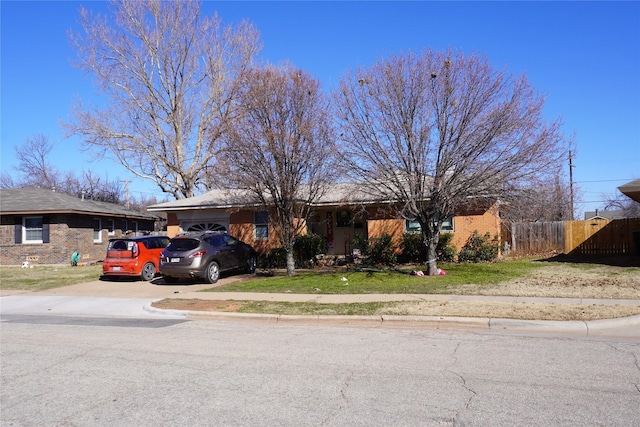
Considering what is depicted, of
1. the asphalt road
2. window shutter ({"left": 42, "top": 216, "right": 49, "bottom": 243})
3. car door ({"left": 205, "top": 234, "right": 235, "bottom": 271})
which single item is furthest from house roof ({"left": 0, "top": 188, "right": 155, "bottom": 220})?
the asphalt road

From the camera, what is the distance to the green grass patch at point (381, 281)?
13.7 m

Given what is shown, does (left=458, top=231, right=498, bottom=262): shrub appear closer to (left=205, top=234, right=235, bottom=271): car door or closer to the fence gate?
the fence gate

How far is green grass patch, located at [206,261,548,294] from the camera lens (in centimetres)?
1365

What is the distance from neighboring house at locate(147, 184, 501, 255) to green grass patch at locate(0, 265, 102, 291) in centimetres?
459

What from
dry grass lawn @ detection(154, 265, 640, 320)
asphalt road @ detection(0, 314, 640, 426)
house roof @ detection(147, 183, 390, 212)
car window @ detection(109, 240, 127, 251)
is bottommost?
asphalt road @ detection(0, 314, 640, 426)

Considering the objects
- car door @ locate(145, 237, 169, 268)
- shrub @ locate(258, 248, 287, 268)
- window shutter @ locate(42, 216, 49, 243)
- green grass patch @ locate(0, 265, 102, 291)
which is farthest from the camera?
window shutter @ locate(42, 216, 49, 243)

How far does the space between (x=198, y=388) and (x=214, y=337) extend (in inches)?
124

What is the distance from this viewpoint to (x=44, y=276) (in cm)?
2048

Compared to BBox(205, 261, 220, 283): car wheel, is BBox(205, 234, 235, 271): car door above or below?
above

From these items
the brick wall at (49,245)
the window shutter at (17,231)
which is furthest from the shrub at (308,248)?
the window shutter at (17,231)

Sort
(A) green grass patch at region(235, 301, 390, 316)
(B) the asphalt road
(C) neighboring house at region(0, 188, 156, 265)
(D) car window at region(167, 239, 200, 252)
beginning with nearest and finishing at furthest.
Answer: (B) the asphalt road, (A) green grass patch at region(235, 301, 390, 316), (D) car window at region(167, 239, 200, 252), (C) neighboring house at region(0, 188, 156, 265)

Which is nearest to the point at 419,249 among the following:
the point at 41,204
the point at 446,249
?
the point at 446,249

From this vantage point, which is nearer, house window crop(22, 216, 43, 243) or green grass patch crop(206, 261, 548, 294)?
green grass patch crop(206, 261, 548, 294)

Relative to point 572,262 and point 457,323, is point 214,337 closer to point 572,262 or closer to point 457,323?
point 457,323
